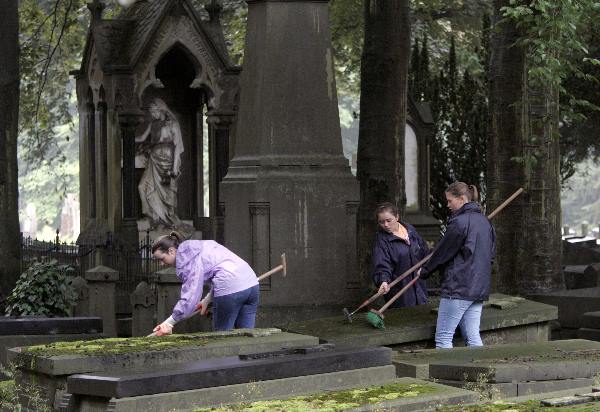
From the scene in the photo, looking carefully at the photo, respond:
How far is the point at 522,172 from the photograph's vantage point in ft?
53.5

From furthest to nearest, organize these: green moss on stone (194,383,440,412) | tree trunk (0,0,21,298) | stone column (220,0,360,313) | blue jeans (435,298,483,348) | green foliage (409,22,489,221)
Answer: green foliage (409,22,489,221) → tree trunk (0,0,21,298) → stone column (220,0,360,313) → blue jeans (435,298,483,348) → green moss on stone (194,383,440,412)

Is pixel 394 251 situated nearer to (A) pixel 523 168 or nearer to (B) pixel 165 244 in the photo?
(B) pixel 165 244

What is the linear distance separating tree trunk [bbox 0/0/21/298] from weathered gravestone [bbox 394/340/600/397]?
29.2 ft

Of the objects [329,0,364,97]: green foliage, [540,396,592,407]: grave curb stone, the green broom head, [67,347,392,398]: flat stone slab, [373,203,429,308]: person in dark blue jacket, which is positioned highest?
[329,0,364,97]: green foliage

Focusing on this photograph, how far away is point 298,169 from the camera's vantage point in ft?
42.6

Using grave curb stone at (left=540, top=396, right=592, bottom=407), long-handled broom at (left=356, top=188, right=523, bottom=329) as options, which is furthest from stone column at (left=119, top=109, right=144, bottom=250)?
grave curb stone at (left=540, top=396, right=592, bottom=407)

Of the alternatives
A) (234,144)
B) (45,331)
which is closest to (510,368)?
(45,331)

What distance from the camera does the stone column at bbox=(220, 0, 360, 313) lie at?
42.2ft

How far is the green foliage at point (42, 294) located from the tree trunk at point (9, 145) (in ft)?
9.18

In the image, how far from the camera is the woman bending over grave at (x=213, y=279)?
10.5 meters

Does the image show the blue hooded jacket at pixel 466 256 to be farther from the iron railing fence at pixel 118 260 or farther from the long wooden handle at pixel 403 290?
the iron railing fence at pixel 118 260

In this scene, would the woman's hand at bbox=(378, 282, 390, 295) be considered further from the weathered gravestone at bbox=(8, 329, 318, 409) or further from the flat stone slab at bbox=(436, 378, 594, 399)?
the flat stone slab at bbox=(436, 378, 594, 399)

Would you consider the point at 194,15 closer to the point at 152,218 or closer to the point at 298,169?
the point at 152,218

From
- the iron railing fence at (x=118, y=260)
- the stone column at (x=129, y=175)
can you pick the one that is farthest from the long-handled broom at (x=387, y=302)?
the stone column at (x=129, y=175)
